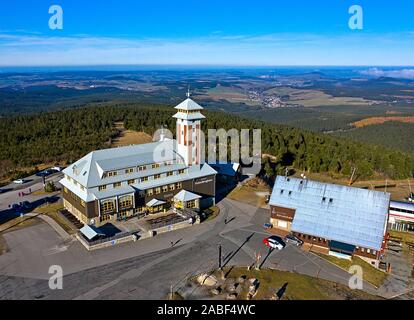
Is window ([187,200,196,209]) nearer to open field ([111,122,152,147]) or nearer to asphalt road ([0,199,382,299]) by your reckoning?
asphalt road ([0,199,382,299])

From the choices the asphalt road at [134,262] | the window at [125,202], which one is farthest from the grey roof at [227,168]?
the window at [125,202]

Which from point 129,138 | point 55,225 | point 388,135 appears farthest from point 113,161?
point 388,135

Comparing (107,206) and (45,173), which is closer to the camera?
(107,206)

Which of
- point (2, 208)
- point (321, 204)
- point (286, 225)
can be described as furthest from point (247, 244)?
point (2, 208)

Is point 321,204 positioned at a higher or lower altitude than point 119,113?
lower

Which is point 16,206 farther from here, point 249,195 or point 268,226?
point 268,226
